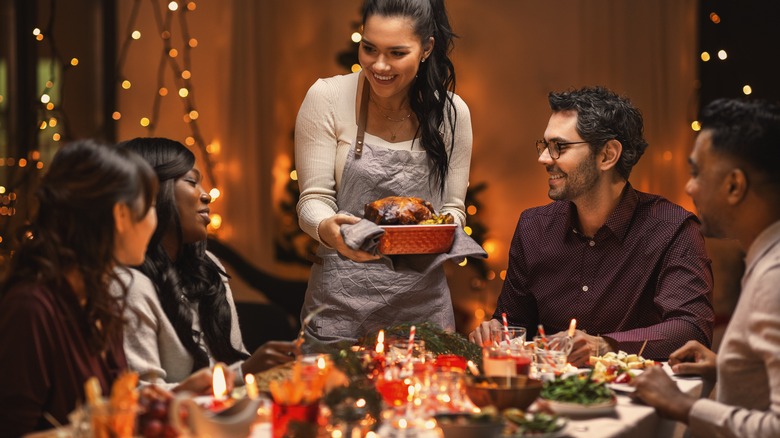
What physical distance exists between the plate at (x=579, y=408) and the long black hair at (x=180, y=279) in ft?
3.67

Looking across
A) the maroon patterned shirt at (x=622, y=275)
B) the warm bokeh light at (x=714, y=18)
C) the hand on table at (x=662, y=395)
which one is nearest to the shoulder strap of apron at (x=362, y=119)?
the maroon patterned shirt at (x=622, y=275)

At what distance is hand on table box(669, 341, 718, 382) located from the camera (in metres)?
2.98

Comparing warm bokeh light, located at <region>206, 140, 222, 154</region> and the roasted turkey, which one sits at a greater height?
the roasted turkey

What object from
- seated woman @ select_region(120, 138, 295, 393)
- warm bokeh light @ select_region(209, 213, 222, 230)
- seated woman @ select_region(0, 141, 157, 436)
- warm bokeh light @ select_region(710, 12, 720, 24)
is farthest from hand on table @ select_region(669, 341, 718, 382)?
warm bokeh light @ select_region(209, 213, 222, 230)

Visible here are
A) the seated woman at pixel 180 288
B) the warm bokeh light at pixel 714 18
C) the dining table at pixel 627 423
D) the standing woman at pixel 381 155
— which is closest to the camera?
the dining table at pixel 627 423

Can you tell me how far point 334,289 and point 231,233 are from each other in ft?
13.5

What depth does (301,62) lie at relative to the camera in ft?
25.6

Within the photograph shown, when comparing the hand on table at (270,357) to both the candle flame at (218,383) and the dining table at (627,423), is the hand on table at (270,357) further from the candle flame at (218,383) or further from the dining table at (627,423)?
the dining table at (627,423)

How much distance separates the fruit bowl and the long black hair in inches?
38.5

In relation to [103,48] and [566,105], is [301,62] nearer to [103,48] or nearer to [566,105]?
[103,48]

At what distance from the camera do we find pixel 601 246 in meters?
3.73

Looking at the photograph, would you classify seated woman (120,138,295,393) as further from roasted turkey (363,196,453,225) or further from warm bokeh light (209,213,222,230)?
warm bokeh light (209,213,222,230)

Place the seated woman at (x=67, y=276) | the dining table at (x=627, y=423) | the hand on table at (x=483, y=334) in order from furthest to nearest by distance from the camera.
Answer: the hand on table at (x=483, y=334) → the dining table at (x=627, y=423) → the seated woman at (x=67, y=276)

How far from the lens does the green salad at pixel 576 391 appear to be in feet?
7.97
